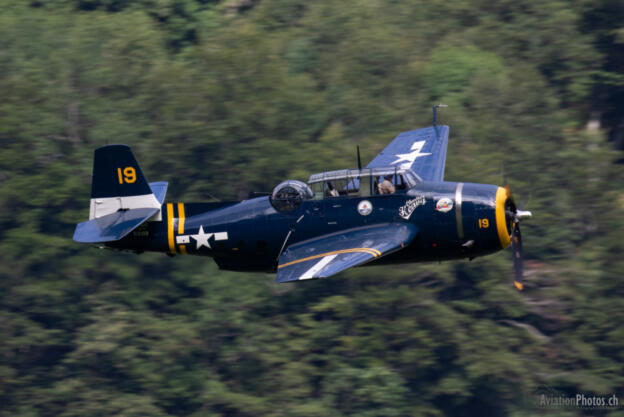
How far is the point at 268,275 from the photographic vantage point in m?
25.0

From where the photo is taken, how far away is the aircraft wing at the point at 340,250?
14125mm

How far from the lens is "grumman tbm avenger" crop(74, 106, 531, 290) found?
14758 millimetres

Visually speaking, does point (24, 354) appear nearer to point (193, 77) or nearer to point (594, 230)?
point (193, 77)

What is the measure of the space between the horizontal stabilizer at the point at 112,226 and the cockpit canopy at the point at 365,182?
10.7 feet

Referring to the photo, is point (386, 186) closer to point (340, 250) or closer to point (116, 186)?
point (340, 250)

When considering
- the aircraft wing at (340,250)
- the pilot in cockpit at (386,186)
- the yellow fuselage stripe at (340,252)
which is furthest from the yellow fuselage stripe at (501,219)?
the yellow fuselage stripe at (340,252)

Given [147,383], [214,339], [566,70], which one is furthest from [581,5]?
[147,383]

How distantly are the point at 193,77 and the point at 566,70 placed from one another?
14111 millimetres

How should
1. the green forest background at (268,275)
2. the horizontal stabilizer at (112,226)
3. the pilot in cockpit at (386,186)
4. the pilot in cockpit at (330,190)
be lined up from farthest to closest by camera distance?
the green forest background at (268,275) → the horizontal stabilizer at (112,226) → the pilot in cockpit at (330,190) → the pilot in cockpit at (386,186)

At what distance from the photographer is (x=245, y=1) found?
3797 cm

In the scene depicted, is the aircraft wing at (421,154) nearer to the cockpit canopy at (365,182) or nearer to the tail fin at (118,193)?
the cockpit canopy at (365,182)

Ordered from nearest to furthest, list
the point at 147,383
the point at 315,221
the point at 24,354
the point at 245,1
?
the point at 315,221 < the point at 147,383 < the point at 24,354 < the point at 245,1

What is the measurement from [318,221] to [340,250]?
3.07ft

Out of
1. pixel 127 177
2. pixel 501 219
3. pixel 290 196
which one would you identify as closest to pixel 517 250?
pixel 501 219
